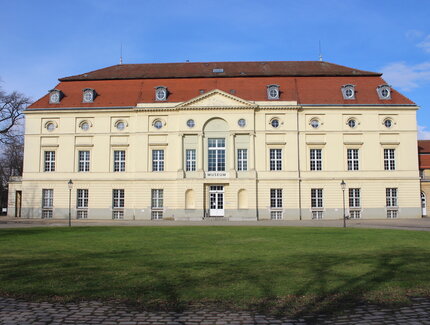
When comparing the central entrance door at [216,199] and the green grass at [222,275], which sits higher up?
the central entrance door at [216,199]

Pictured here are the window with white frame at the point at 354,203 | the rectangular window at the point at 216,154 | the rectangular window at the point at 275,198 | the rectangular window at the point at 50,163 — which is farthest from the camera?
A: the rectangular window at the point at 50,163

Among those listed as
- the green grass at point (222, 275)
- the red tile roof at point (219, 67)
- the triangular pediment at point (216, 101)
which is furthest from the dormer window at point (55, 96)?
the green grass at point (222, 275)

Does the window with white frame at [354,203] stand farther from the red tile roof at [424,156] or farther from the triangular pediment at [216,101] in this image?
the triangular pediment at [216,101]

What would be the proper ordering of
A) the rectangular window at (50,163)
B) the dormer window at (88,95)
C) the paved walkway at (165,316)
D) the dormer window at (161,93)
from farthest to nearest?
the rectangular window at (50,163), the dormer window at (88,95), the dormer window at (161,93), the paved walkway at (165,316)

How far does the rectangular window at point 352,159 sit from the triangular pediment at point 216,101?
12.0 m

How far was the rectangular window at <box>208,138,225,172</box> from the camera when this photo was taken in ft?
140

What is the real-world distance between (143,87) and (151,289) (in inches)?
1530

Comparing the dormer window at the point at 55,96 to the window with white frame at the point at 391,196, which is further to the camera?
Result: the dormer window at the point at 55,96

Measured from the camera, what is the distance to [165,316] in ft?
22.5

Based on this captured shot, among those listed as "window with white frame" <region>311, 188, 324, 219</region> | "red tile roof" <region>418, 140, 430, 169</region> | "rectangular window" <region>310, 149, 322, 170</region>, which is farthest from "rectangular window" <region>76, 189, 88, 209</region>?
"red tile roof" <region>418, 140, 430, 169</region>

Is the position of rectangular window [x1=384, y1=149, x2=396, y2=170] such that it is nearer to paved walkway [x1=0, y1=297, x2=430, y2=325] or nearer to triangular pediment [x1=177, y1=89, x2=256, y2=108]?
triangular pediment [x1=177, y1=89, x2=256, y2=108]

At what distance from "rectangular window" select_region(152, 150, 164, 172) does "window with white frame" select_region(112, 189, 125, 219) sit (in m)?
4.52

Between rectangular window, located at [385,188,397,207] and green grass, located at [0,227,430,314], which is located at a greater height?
rectangular window, located at [385,188,397,207]

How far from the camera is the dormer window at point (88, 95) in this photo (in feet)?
146
